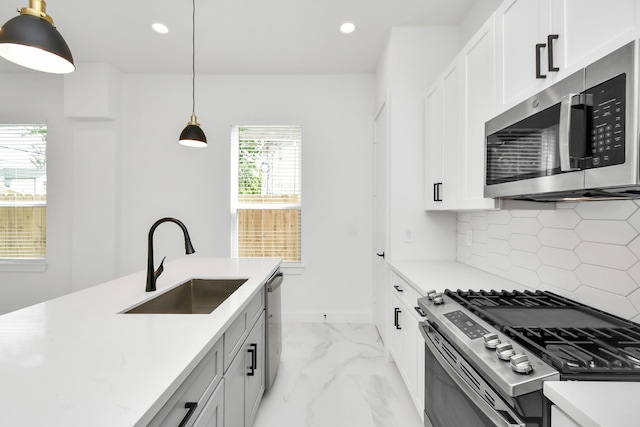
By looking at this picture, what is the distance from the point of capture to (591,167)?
85cm

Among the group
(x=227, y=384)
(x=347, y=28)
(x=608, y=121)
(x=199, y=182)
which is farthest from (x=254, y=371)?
(x=347, y=28)

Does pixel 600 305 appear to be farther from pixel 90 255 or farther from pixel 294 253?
pixel 90 255

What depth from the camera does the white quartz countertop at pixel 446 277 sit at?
174 cm

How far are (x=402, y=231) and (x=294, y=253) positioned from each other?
5.11ft

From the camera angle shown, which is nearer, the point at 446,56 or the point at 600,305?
the point at 600,305

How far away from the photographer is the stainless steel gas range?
77 centimetres

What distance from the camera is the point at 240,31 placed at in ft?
9.25

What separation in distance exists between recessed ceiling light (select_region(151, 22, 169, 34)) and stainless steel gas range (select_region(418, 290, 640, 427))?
318cm

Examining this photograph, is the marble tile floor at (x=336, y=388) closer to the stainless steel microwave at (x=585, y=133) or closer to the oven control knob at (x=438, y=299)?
the oven control knob at (x=438, y=299)

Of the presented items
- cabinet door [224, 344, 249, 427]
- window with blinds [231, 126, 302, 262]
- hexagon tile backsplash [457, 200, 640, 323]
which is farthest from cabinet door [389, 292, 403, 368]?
window with blinds [231, 126, 302, 262]

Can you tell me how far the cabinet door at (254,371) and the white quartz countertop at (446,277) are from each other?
1.00m

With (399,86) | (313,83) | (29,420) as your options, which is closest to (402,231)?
(399,86)

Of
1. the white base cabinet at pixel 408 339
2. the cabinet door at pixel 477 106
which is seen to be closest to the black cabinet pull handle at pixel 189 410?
the white base cabinet at pixel 408 339

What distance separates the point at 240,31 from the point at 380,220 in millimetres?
2286
